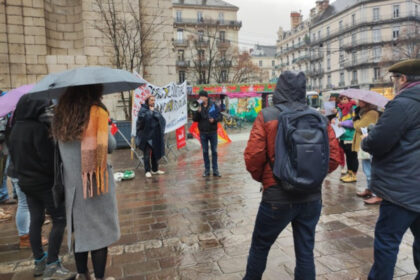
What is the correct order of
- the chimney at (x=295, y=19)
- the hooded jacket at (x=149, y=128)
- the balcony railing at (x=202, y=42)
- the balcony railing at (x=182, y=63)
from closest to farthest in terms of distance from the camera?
the hooded jacket at (x=149, y=128), the balcony railing at (x=202, y=42), the balcony railing at (x=182, y=63), the chimney at (x=295, y=19)

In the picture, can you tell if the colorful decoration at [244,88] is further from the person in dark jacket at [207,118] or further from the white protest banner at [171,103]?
the person in dark jacket at [207,118]

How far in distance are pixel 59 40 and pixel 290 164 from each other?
1196 centimetres

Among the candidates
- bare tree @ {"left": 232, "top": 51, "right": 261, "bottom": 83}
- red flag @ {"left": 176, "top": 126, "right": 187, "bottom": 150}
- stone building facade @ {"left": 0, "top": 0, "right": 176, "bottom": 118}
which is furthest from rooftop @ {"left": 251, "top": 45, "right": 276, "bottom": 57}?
red flag @ {"left": 176, "top": 126, "right": 187, "bottom": 150}

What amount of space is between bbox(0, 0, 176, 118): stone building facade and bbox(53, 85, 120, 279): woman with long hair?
32.1ft

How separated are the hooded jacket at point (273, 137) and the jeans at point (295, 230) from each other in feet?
0.20

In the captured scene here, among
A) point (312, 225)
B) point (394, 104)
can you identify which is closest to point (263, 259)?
point (312, 225)

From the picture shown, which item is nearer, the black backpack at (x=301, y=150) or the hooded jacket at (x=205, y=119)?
the black backpack at (x=301, y=150)

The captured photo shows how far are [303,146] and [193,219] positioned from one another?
8.51 feet

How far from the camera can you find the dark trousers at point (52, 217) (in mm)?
2744

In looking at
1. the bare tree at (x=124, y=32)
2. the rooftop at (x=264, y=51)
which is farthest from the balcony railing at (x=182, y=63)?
the rooftop at (x=264, y=51)

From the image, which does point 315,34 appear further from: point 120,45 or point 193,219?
point 193,219

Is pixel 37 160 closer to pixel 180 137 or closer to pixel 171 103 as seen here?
pixel 171 103

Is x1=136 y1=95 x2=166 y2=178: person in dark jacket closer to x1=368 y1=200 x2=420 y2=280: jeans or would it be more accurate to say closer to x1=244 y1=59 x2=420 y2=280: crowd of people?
x1=244 y1=59 x2=420 y2=280: crowd of people

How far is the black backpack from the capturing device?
2.00 meters
